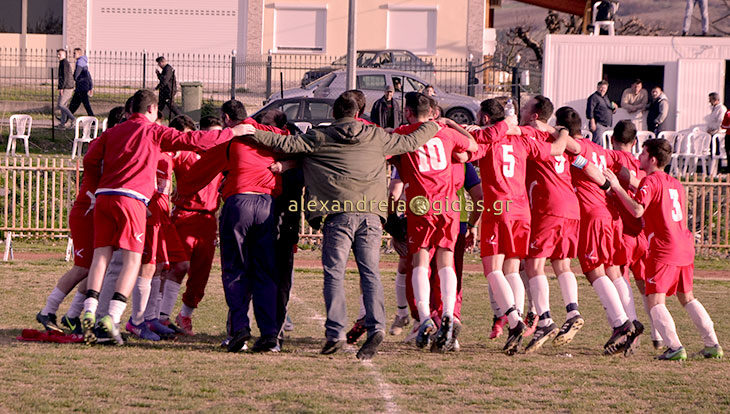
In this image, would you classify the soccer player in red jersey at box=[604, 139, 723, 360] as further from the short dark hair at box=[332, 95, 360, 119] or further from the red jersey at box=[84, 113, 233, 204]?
the red jersey at box=[84, 113, 233, 204]

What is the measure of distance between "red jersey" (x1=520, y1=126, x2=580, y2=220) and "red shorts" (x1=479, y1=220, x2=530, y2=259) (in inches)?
11.4

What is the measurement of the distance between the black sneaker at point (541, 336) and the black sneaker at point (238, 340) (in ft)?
7.82

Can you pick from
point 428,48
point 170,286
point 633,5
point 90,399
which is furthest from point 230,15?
point 633,5

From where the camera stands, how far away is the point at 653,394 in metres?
7.10

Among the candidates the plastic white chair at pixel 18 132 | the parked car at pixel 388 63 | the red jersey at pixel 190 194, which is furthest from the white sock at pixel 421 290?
the parked car at pixel 388 63

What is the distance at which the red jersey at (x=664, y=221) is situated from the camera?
8547 millimetres

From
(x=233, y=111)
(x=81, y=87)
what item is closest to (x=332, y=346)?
(x=233, y=111)

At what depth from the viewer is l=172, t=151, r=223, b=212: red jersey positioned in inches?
364

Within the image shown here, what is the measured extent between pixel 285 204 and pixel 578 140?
275 centimetres

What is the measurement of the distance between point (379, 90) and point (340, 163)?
60.9 feet

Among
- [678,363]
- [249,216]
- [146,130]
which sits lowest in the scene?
[678,363]

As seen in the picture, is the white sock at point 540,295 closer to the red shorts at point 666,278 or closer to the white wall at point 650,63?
the red shorts at point 666,278

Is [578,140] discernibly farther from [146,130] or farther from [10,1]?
[10,1]

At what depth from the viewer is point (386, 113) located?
16297mm
